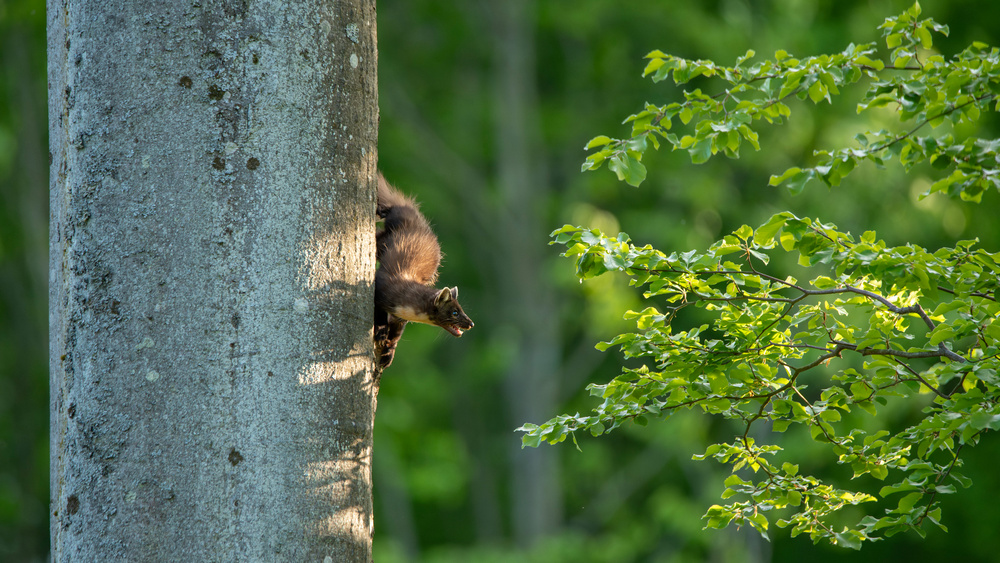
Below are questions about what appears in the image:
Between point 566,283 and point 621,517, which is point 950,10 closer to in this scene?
point 566,283

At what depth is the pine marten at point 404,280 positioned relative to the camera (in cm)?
254

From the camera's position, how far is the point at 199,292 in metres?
1.67

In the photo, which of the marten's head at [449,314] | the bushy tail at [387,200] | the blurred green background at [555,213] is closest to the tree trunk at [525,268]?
the blurred green background at [555,213]

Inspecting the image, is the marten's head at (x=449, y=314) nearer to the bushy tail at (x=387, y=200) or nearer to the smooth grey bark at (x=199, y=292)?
the bushy tail at (x=387, y=200)

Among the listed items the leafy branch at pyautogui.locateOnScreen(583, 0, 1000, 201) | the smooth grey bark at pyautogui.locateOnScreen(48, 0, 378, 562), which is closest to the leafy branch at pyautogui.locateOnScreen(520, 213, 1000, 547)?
the leafy branch at pyautogui.locateOnScreen(583, 0, 1000, 201)

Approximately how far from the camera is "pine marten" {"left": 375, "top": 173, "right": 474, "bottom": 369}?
2545mm

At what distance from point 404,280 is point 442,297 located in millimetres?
169

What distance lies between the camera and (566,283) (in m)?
10.4

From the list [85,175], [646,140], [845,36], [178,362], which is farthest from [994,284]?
[845,36]

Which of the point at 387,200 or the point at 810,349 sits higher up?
the point at 387,200

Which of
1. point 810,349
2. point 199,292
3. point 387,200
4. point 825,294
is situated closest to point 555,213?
point 387,200

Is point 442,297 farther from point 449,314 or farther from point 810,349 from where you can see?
point 810,349

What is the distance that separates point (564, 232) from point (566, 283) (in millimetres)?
8085

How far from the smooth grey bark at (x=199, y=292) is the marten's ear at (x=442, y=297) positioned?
89 centimetres
